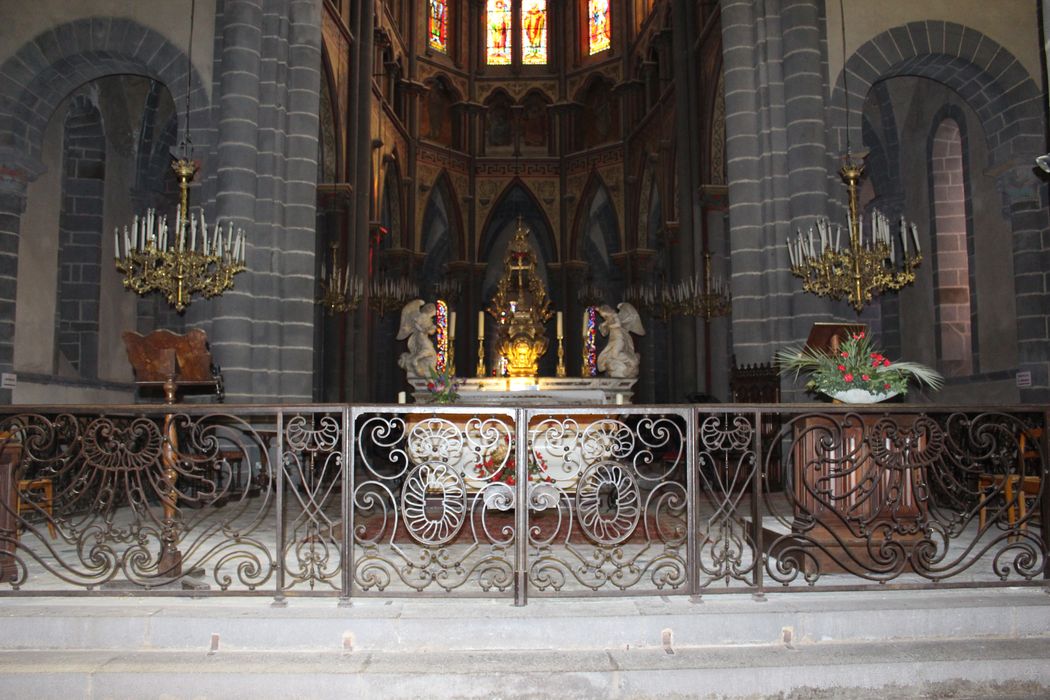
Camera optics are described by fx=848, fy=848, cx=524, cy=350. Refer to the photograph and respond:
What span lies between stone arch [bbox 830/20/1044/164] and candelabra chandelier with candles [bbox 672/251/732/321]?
558 centimetres

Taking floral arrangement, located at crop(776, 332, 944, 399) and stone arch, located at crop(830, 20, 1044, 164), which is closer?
floral arrangement, located at crop(776, 332, 944, 399)

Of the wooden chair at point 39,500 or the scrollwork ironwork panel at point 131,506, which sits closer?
the scrollwork ironwork panel at point 131,506

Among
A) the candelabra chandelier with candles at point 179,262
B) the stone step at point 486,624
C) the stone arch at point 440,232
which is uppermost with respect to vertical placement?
the stone arch at point 440,232

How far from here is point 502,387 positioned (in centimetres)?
1028

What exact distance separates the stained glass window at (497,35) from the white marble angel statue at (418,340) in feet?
61.2

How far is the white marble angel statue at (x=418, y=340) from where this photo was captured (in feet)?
35.5

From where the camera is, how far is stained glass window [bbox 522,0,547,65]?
27531mm

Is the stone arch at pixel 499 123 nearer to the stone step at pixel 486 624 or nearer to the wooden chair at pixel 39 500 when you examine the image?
the wooden chair at pixel 39 500

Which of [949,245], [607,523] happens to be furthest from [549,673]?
[949,245]

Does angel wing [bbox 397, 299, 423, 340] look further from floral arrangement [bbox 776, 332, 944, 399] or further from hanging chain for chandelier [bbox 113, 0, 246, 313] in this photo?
floral arrangement [bbox 776, 332, 944, 399]

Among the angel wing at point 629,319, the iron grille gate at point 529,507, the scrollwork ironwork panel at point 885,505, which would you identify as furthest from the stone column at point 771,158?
the iron grille gate at point 529,507

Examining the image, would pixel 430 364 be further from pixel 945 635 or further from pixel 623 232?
pixel 623 232

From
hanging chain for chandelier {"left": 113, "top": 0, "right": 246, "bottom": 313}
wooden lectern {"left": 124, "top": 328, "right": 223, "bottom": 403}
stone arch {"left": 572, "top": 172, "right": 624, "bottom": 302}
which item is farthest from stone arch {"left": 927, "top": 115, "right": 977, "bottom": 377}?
wooden lectern {"left": 124, "top": 328, "right": 223, "bottom": 403}

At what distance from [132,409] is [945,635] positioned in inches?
189
